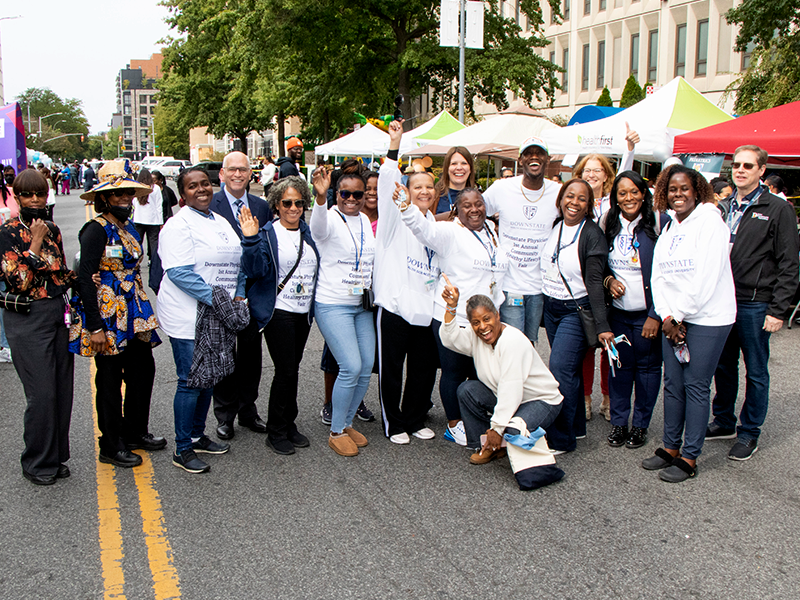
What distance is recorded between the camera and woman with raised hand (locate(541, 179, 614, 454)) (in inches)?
184

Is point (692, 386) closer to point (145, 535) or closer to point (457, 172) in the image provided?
point (457, 172)

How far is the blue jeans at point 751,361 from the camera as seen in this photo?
4.73 m

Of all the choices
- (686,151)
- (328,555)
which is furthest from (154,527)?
(686,151)

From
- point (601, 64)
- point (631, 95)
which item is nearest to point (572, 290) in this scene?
point (631, 95)

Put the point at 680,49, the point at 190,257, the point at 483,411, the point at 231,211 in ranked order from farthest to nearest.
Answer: the point at 680,49, the point at 231,211, the point at 483,411, the point at 190,257

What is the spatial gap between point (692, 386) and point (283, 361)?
2.59 m

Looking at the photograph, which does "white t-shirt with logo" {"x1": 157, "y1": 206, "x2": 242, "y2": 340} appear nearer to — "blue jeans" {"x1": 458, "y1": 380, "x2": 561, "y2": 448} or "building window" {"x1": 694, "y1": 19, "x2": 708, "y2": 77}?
"blue jeans" {"x1": 458, "y1": 380, "x2": 561, "y2": 448}

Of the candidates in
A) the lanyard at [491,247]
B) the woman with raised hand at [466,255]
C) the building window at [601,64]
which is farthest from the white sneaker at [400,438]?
the building window at [601,64]

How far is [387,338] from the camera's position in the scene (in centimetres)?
490

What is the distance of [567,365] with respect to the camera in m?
4.77

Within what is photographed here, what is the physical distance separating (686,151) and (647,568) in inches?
289

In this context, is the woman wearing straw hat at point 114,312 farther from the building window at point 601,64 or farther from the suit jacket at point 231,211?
the building window at point 601,64

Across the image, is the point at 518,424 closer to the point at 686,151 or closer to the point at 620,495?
the point at 620,495

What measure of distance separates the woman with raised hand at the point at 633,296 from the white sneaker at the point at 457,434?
1.02 m
